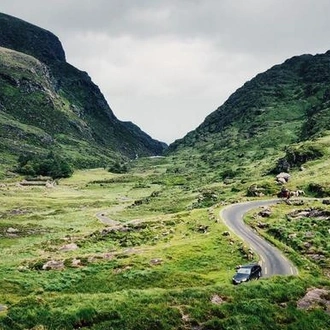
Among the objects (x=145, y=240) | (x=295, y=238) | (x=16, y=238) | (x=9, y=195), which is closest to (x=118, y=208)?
(x=9, y=195)

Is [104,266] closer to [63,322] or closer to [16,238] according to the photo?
[63,322]

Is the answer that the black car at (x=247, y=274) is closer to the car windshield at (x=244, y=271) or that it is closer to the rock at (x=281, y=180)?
the car windshield at (x=244, y=271)

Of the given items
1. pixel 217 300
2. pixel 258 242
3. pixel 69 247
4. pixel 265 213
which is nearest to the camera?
pixel 217 300

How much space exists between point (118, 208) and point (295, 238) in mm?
98380

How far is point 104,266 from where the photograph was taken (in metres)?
60.2

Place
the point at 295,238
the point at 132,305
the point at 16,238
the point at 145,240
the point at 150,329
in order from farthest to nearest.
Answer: the point at 16,238, the point at 145,240, the point at 295,238, the point at 132,305, the point at 150,329

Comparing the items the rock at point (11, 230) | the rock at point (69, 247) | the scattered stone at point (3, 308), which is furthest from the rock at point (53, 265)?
the rock at point (11, 230)

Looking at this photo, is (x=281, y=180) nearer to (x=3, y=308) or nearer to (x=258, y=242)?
(x=258, y=242)

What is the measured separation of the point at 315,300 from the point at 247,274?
1103cm

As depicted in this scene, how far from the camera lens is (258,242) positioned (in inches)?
2815

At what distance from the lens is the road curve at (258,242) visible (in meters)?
57.0

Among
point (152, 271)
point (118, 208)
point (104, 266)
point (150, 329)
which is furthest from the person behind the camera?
point (118, 208)

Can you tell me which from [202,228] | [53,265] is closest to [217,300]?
[53,265]

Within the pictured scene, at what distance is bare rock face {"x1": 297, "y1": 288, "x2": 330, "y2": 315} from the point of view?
39.7m
